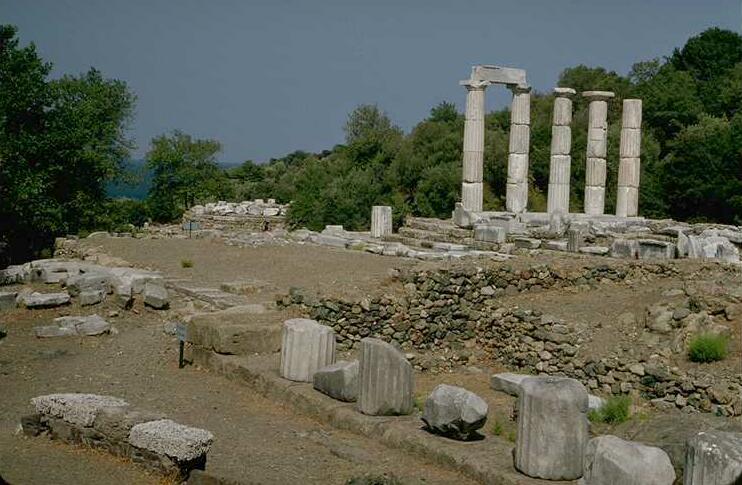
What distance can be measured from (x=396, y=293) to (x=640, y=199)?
27.0 meters

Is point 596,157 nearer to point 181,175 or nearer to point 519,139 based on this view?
point 519,139

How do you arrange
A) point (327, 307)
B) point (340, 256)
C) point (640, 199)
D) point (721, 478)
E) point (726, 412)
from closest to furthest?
point (721, 478) → point (726, 412) → point (327, 307) → point (340, 256) → point (640, 199)

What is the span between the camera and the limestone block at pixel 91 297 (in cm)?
1572

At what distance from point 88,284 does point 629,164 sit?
21.3 m

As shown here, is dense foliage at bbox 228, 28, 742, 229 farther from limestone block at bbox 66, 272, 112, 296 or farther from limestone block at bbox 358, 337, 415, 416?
limestone block at bbox 358, 337, 415, 416

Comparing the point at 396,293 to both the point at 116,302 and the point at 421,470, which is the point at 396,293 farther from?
the point at 421,470

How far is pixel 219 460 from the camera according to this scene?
835 centimetres

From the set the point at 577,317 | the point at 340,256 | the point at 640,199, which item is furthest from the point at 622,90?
the point at 577,317

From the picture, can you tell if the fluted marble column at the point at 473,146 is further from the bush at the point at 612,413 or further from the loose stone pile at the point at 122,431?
the loose stone pile at the point at 122,431

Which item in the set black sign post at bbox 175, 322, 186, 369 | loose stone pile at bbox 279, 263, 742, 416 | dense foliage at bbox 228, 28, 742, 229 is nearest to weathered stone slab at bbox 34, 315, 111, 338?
black sign post at bbox 175, 322, 186, 369

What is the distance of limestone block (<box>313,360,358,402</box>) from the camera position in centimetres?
970

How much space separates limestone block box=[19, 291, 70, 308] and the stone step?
14238 mm

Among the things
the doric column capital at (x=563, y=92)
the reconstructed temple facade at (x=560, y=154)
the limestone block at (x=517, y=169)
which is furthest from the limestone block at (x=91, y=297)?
the doric column capital at (x=563, y=92)

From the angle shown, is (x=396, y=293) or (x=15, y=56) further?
(x=15, y=56)
